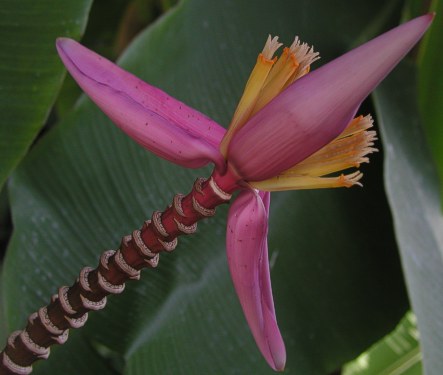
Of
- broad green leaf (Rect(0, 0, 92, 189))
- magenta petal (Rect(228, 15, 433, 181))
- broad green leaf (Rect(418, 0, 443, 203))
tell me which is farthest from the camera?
broad green leaf (Rect(418, 0, 443, 203))

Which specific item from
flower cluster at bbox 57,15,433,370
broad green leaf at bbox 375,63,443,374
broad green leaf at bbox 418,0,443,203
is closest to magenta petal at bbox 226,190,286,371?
flower cluster at bbox 57,15,433,370

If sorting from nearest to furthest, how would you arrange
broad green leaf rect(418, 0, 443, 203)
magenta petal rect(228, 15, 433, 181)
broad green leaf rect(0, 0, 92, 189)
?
magenta petal rect(228, 15, 433, 181) → broad green leaf rect(0, 0, 92, 189) → broad green leaf rect(418, 0, 443, 203)

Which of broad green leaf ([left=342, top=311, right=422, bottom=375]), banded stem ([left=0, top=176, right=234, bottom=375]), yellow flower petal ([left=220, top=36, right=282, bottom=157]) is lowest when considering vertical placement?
broad green leaf ([left=342, top=311, right=422, bottom=375])

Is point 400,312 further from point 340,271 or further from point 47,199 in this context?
point 47,199

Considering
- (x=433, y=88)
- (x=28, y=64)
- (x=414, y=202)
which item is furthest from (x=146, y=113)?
(x=433, y=88)

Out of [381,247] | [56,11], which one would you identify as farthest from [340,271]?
[56,11]

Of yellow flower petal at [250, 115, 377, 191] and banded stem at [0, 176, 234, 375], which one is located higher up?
banded stem at [0, 176, 234, 375]

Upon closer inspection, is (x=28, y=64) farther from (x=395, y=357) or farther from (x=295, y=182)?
(x=395, y=357)

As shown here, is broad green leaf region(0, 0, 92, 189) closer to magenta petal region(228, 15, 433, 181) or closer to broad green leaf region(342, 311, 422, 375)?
magenta petal region(228, 15, 433, 181)
